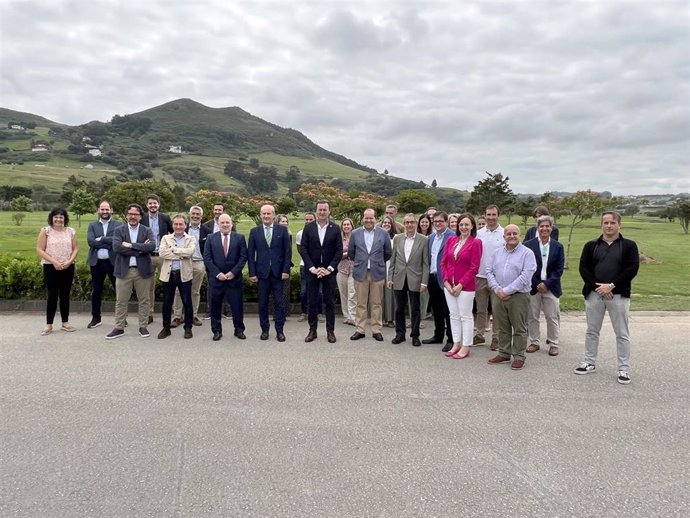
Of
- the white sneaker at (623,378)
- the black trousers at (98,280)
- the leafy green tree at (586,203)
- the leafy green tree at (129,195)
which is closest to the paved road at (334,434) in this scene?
the white sneaker at (623,378)

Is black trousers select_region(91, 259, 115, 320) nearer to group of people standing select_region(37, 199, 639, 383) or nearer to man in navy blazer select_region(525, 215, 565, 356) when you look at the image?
group of people standing select_region(37, 199, 639, 383)

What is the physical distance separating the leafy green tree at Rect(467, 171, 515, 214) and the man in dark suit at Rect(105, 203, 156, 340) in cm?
3078

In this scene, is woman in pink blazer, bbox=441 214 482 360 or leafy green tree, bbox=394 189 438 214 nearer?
woman in pink blazer, bbox=441 214 482 360

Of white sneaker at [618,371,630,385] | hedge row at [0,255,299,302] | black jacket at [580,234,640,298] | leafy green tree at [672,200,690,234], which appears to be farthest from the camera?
leafy green tree at [672,200,690,234]

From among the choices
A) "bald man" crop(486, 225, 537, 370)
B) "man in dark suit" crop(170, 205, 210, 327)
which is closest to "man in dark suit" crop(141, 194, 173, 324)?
"man in dark suit" crop(170, 205, 210, 327)

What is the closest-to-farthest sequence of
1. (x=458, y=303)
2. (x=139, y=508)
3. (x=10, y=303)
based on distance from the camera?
(x=139, y=508)
(x=458, y=303)
(x=10, y=303)

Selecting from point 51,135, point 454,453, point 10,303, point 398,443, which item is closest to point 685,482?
point 454,453

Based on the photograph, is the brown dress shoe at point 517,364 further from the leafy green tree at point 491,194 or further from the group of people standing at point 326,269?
the leafy green tree at point 491,194

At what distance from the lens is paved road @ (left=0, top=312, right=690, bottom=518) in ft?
10.0

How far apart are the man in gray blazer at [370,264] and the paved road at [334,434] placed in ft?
3.64

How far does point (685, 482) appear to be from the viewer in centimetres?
328

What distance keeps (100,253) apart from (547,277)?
7278mm

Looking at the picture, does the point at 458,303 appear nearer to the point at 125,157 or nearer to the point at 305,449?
the point at 305,449

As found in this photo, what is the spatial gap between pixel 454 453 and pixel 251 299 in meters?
6.20
